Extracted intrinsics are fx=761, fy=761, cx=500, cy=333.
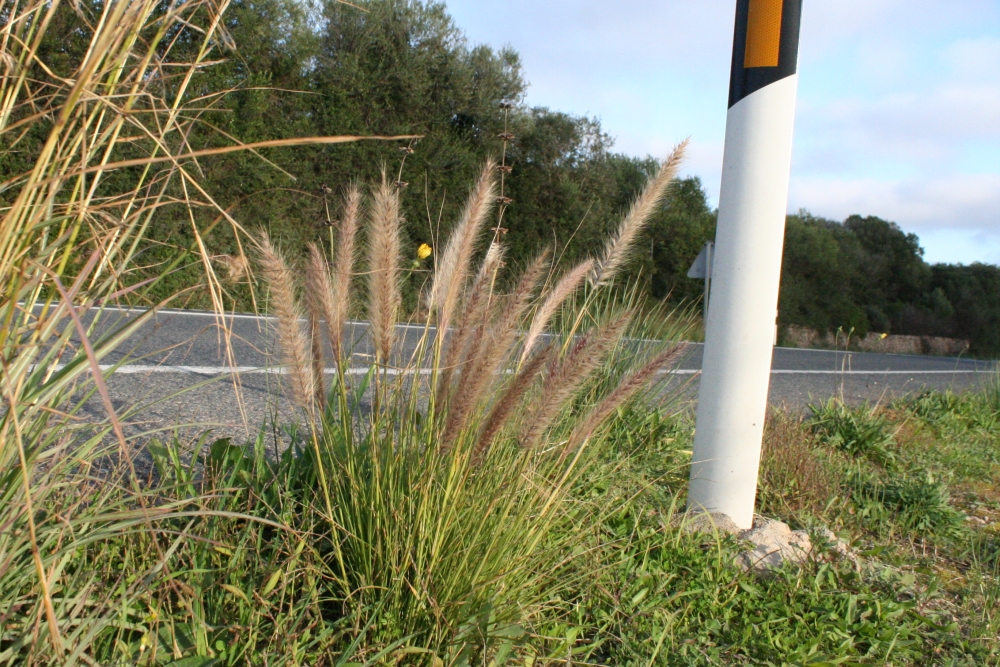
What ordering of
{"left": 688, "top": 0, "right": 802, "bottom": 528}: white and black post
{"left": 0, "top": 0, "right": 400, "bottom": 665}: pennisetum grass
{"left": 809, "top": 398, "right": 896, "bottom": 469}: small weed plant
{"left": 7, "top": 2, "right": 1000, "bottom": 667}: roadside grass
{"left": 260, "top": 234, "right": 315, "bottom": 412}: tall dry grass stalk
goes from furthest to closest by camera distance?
{"left": 809, "top": 398, "right": 896, "bottom": 469}: small weed plant < {"left": 688, "top": 0, "right": 802, "bottom": 528}: white and black post < {"left": 260, "top": 234, "right": 315, "bottom": 412}: tall dry grass stalk < {"left": 7, "top": 2, "right": 1000, "bottom": 667}: roadside grass < {"left": 0, "top": 0, "right": 400, "bottom": 665}: pennisetum grass

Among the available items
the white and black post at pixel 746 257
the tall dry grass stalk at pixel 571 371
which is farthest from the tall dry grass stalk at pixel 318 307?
the white and black post at pixel 746 257

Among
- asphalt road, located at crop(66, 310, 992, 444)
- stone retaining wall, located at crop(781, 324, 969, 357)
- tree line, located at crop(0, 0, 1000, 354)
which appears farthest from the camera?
stone retaining wall, located at crop(781, 324, 969, 357)

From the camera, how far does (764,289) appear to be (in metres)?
2.26

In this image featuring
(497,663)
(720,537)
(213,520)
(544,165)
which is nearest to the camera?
(497,663)

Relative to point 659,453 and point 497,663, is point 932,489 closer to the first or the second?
point 659,453

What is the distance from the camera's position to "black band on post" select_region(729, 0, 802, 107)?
2240 millimetres

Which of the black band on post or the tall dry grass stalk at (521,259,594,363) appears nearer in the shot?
the tall dry grass stalk at (521,259,594,363)

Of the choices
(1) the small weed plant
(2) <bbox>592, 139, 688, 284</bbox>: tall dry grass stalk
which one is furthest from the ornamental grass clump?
(1) the small weed plant

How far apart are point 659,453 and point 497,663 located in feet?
5.06

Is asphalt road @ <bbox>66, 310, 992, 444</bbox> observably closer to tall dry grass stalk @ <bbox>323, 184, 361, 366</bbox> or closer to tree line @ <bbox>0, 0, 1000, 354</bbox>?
tall dry grass stalk @ <bbox>323, 184, 361, 366</bbox>

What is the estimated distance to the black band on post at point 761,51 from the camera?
2.24 metres

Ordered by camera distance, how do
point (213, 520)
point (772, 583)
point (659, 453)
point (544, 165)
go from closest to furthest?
point (213, 520) < point (772, 583) < point (659, 453) < point (544, 165)

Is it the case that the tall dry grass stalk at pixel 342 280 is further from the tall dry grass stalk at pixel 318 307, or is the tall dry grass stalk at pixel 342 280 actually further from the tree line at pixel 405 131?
the tree line at pixel 405 131

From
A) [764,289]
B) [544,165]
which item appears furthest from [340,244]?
[544,165]
